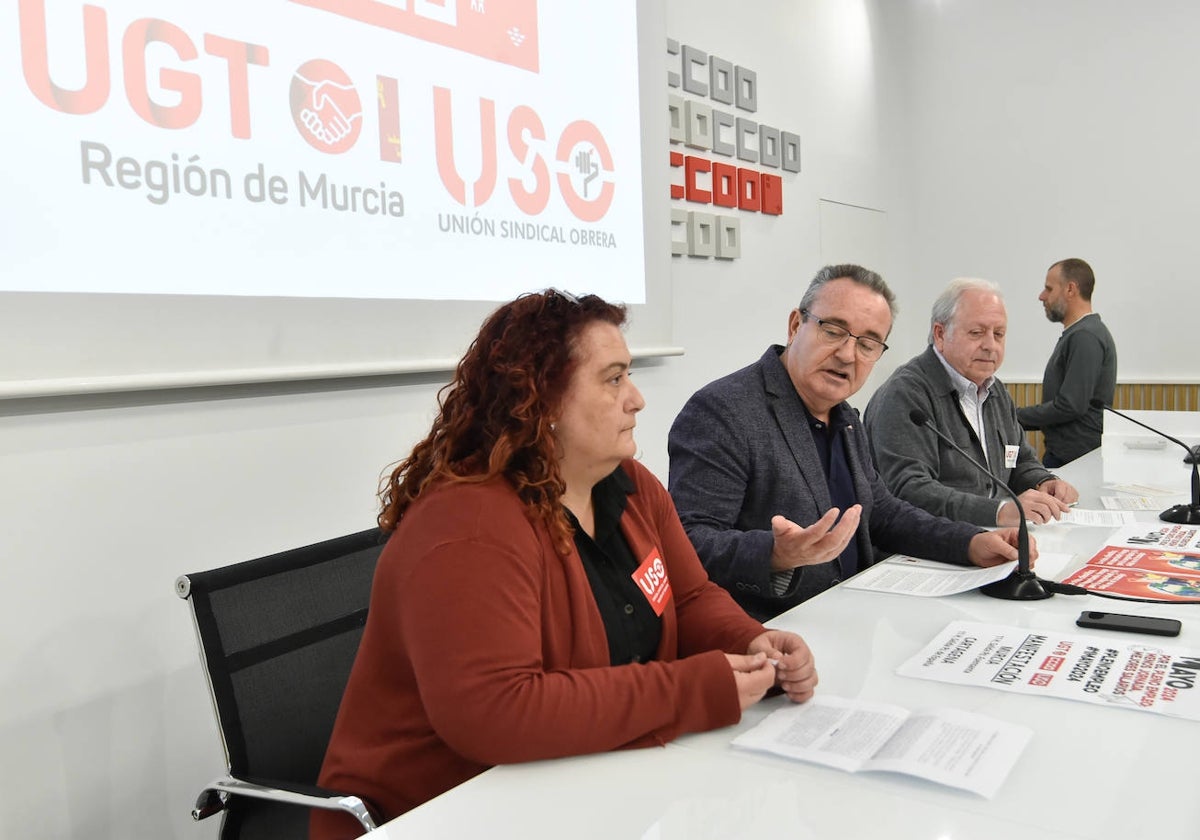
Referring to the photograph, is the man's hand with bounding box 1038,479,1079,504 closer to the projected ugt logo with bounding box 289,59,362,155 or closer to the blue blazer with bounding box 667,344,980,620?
the blue blazer with bounding box 667,344,980,620

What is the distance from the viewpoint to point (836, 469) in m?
2.17

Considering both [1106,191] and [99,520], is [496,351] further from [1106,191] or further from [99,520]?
[1106,191]

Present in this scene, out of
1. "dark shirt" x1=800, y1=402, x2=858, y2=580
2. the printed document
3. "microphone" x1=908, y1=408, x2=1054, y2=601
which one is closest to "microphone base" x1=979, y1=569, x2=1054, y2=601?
"microphone" x1=908, y1=408, x2=1054, y2=601

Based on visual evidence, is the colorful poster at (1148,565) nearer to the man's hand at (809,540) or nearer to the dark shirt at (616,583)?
the man's hand at (809,540)

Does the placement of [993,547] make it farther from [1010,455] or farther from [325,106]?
A: [325,106]

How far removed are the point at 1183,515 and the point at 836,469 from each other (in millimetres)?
927

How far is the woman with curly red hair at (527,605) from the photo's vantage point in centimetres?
107

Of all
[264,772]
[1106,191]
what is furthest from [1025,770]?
[1106,191]

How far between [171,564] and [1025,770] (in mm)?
1768

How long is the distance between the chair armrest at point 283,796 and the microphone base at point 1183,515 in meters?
2.09

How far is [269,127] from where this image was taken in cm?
222

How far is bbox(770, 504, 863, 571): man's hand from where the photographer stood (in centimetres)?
155

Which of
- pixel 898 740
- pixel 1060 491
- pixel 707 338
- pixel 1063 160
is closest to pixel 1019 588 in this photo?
pixel 898 740

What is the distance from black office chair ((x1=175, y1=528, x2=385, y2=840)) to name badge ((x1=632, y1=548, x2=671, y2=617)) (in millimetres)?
505
